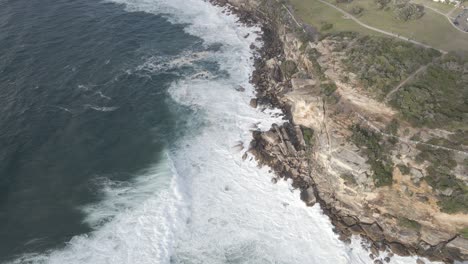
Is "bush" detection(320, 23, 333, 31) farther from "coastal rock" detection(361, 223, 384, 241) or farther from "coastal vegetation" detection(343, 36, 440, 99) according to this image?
"coastal rock" detection(361, 223, 384, 241)

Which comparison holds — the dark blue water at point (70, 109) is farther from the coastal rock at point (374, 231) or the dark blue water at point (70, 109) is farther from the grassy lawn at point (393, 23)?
the coastal rock at point (374, 231)

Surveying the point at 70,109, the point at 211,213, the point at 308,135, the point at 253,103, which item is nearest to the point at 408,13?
the point at 308,135

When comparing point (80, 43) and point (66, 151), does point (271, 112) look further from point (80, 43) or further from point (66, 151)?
point (80, 43)

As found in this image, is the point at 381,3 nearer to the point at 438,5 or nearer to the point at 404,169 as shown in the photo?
the point at 438,5

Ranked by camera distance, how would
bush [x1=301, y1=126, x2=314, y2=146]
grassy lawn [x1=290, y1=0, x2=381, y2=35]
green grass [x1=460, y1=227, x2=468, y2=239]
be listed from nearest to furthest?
green grass [x1=460, y1=227, x2=468, y2=239] → bush [x1=301, y1=126, x2=314, y2=146] → grassy lawn [x1=290, y1=0, x2=381, y2=35]

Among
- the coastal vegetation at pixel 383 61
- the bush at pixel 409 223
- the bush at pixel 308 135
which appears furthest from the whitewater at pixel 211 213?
the coastal vegetation at pixel 383 61

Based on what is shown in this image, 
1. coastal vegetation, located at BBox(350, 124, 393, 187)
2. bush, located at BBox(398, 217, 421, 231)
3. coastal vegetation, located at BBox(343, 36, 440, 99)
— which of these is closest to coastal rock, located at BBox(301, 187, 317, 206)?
coastal vegetation, located at BBox(350, 124, 393, 187)

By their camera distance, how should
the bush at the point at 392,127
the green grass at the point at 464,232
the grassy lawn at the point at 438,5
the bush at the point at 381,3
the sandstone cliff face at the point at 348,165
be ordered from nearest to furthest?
1. the green grass at the point at 464,232
2. the sandstone cliff face at the point at 348,165
3. the bush at the point at 392,127
4. the grassy lawn at the point at 438,5
5. the bush at the point at 381,3
